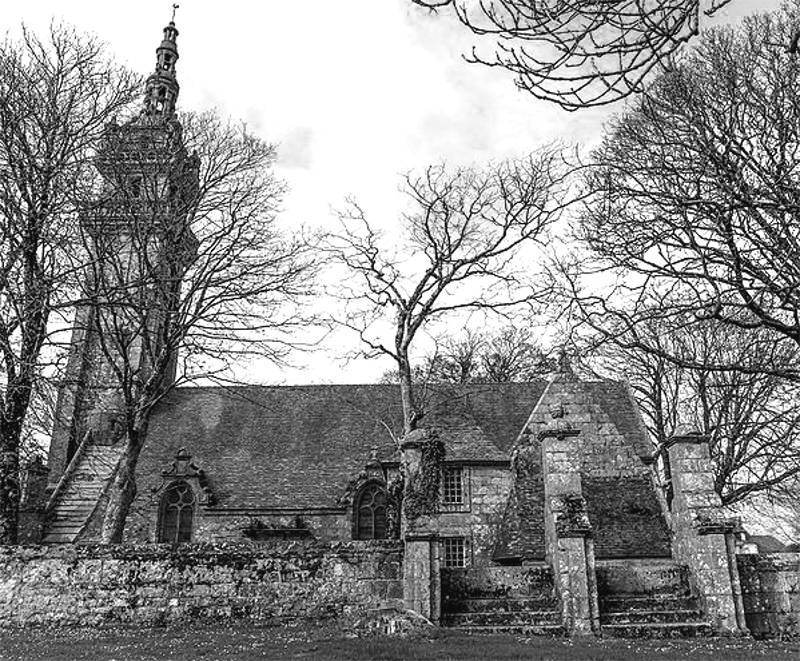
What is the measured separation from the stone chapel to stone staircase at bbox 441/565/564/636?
1.1 inches

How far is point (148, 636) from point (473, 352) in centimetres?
2747

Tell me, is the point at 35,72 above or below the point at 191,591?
above

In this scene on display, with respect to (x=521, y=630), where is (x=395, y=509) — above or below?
above

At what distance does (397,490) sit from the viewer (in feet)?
68.0

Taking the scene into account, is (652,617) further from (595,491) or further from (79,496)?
(79,496)

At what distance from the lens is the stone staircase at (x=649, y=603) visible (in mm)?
11867

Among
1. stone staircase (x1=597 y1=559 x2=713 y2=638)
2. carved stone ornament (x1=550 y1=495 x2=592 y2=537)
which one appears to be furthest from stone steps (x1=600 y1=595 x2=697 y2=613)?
carved stone ornament (x1=550 y1=495 x2=592 y2=537)

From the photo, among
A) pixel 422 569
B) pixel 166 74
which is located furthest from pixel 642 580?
pixel 166 74

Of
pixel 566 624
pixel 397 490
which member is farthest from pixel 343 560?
pixel 397 490

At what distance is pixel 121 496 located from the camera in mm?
17844

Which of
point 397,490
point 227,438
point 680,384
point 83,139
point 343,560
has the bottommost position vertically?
point 343,560

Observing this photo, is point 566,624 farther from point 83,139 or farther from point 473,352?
point 473,352

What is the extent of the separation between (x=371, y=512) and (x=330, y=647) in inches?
597

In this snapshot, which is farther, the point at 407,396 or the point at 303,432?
the point at 303,432
